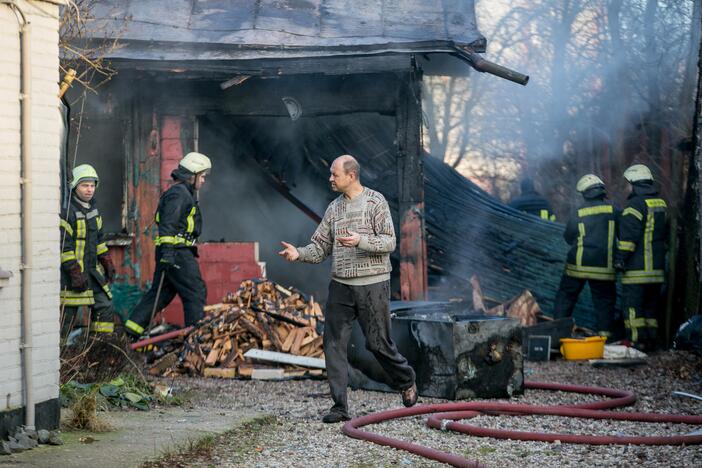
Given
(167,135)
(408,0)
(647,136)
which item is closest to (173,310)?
(167,135)

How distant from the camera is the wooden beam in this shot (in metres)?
12.3

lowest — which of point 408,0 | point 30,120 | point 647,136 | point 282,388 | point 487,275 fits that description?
point 282,388

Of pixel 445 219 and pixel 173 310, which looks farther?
pixel 445 219

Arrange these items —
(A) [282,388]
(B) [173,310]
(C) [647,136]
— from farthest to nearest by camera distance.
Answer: (C) [647,136] < (B) [173,310] < (A) [282,388]

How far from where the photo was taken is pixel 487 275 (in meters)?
14.4

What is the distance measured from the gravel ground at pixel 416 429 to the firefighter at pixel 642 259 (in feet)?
6.25

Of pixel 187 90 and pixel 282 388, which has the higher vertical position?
pixel 187 90

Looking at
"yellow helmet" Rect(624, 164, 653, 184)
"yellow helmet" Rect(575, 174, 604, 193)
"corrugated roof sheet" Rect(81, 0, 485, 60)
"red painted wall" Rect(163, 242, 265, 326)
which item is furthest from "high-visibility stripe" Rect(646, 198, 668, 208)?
"red painted wall" Rect(163, 242, 265, 326)

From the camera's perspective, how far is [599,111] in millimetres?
19328

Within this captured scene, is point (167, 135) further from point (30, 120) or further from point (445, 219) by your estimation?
point (30, 120)

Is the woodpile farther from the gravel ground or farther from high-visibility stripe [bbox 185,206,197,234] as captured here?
high-visibility stripe [bbox 185,206,197,234]

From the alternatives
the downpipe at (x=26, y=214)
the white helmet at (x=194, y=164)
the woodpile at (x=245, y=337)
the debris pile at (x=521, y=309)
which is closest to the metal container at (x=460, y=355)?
the woodpile at (x=245, y=337)

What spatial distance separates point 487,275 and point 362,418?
7.61 meters

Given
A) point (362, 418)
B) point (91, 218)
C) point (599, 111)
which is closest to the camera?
point (362, 418)
